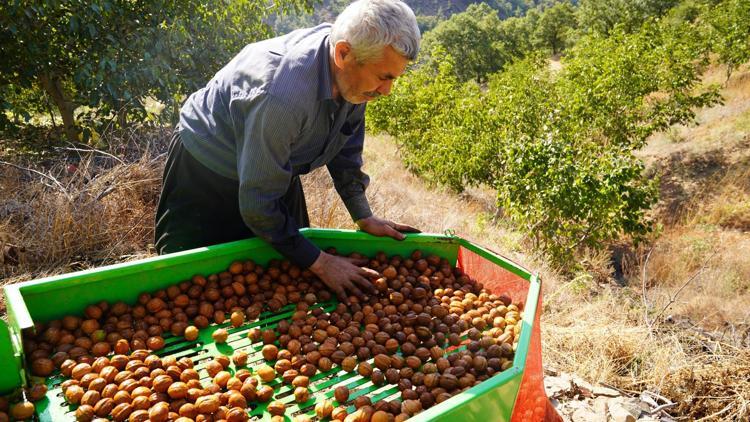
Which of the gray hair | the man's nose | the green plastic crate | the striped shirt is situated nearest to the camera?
the green plastic crate

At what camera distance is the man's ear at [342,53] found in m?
1.88

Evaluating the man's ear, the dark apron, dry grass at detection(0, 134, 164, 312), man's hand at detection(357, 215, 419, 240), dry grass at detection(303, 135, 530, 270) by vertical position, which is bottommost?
dry grass at detection(303, 135, 530, 270)

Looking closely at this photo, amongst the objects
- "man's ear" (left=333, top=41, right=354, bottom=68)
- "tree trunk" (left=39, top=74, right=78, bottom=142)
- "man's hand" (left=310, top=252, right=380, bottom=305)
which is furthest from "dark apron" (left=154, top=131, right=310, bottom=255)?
"tree trunk" (left=39, top=74, right=78, bottom=142)

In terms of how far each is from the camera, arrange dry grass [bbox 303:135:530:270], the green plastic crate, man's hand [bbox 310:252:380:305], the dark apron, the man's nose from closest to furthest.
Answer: the green plastic crate < the man's nose < man's hand [bbox 310:252:380:305] < the dark apron < dry grass [bbox 303:135:530:270]

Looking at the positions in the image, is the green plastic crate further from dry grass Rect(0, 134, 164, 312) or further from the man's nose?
dry grass Rect(0, 134, 164, 312)

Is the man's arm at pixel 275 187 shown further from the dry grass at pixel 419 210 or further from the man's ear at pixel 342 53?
the dry grass at pixel 419 210

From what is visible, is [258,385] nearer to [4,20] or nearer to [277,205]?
[277,205]

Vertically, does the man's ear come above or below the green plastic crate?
above

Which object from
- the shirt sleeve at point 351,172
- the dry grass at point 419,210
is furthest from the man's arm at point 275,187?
the dry grass at point 419,210

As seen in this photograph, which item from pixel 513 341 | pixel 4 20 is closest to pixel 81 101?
pixel 4 20

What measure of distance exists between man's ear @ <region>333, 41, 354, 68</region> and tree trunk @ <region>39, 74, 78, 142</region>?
4.80 m

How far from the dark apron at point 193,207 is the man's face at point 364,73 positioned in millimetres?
838

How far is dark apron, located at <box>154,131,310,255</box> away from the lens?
2537 mm

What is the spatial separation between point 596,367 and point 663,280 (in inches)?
274
